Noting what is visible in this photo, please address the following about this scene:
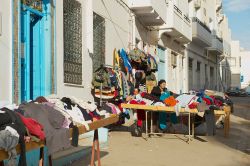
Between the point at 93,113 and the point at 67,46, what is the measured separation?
4067mm

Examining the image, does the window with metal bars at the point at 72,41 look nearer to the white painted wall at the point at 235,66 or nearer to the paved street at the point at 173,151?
the paved street at the point at 173,151

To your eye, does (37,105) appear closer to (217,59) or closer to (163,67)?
(163,67)

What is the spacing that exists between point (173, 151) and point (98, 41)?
438 cm

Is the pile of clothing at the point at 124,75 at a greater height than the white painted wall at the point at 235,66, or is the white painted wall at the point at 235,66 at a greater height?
the white painted wall at the point at 235,66

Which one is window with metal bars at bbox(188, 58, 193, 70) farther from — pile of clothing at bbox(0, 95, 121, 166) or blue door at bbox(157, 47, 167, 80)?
pile of clothing at bbox(0, 95, 121, 166)

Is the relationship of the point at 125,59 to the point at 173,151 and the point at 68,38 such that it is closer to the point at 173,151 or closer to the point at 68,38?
the point at 68,38

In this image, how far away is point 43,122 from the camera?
4.13 metres

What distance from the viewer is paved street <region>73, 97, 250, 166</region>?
7.04 metres

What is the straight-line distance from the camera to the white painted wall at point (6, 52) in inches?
263

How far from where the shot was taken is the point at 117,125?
458 inches

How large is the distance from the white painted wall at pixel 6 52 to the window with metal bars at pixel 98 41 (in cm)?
413

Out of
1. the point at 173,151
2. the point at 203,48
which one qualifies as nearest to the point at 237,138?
the point at 173,151

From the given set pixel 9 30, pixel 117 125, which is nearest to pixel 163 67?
pixel 117 125

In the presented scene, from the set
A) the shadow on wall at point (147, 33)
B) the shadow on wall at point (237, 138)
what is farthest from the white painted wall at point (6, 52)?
the shadow on wall at point (147, 33)
